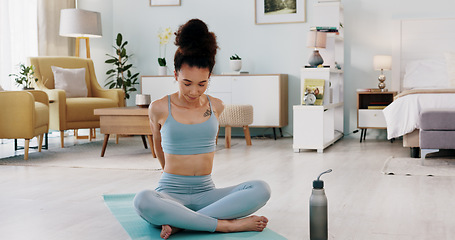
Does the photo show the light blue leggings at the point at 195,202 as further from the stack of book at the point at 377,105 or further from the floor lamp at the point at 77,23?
the floor lamp at the point at 77,23

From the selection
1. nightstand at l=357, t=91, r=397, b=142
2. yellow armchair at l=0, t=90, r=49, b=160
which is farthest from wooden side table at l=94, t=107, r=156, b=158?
nightstand at l=357, t=91, r=397, b=142

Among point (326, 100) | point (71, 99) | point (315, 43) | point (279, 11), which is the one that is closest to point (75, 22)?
point (71, 99)

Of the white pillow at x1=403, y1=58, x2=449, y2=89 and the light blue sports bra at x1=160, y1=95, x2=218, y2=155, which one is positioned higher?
the white pillow at x1=403, y1=58, x2=449, y2=89

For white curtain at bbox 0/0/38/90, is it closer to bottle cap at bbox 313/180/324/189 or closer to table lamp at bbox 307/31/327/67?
table lamp at bbox 307/31/327/67

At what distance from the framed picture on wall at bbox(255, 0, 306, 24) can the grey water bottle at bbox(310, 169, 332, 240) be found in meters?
4.57

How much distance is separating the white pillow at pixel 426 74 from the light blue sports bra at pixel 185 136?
4.10 meters

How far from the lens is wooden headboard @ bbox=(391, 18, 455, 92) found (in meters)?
5.87

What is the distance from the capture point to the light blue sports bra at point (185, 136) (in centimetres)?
212

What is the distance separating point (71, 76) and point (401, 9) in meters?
3.59

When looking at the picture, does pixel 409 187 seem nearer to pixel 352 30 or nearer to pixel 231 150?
pixel 231 150

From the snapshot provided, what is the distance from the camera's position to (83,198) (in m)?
2.89

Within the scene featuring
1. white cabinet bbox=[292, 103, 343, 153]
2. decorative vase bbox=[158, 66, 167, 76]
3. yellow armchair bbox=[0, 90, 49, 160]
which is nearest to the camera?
yellow armchair bbox=[0, 90, 49, 160]

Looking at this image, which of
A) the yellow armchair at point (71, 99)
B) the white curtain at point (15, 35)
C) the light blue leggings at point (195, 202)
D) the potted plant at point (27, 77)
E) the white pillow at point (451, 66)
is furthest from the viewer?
the white curtain at point (15, 35)

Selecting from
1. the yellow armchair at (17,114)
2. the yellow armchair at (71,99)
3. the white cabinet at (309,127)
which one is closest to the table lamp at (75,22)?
the yellow armchair at (71,99)
